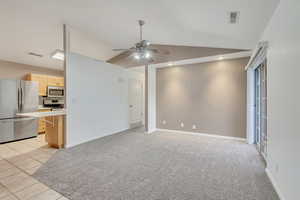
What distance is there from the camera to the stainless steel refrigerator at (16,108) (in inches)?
164

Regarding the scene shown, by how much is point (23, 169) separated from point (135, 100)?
4470 millimetres

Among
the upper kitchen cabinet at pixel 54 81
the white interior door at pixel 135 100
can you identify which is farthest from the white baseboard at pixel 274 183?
the upper kitchen cabinet at pixel 54 81

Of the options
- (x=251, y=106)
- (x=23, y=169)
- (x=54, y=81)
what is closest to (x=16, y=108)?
(x=54, y=81)

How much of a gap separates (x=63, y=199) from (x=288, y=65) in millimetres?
3243

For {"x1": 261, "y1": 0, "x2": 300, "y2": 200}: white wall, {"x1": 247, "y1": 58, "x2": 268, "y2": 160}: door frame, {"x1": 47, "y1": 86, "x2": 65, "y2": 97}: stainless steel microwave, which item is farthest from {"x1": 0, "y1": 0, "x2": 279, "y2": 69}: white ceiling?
{"x1": 47, "y1": 86, "x2": 65, "y2": 97}: stainless steel microwave

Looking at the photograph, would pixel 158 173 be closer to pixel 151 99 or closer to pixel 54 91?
pixel 151 99

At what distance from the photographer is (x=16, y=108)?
4.41 m

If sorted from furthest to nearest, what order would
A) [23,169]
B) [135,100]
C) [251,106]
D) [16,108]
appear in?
[135,100] < [16,108] < [251,106] < [23,169]

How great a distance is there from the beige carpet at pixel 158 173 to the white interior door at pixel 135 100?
8.31 ft

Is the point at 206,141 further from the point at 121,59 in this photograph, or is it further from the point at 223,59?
the point at 121,59

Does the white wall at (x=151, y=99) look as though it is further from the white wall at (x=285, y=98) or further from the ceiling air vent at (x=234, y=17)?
the white wall at (x=285, y=98)

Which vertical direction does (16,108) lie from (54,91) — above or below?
below

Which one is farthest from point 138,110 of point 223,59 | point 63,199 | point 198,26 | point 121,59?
point 63,199

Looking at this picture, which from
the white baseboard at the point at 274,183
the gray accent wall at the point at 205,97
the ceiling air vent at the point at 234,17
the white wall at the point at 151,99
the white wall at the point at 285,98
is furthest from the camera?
the white wall at the point at 151,99
